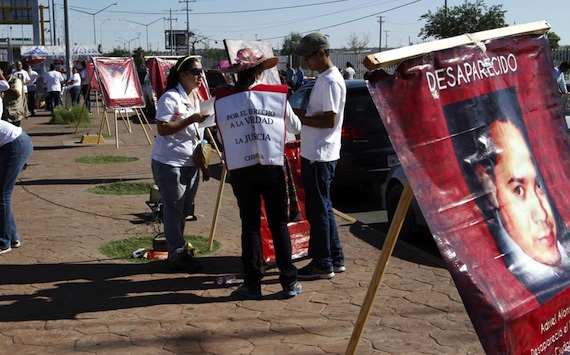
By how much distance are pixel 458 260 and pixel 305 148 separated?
9.75 ft

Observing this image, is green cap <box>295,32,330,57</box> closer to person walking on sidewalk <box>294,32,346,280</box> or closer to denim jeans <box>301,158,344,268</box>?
person walking on sidewalk <box>294,32,346,280</box>

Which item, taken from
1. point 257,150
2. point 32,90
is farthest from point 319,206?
point 32,90

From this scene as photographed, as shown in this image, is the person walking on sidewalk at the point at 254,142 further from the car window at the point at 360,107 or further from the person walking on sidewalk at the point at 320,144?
the car window at the point at 360,107

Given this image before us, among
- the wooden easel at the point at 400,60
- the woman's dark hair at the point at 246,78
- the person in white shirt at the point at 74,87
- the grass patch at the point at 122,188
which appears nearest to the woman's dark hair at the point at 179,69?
the woman's dark hair at the point at 246,78

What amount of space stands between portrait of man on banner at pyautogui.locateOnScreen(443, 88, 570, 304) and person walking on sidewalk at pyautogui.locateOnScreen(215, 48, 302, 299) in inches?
81.5

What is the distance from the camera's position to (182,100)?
248 inches

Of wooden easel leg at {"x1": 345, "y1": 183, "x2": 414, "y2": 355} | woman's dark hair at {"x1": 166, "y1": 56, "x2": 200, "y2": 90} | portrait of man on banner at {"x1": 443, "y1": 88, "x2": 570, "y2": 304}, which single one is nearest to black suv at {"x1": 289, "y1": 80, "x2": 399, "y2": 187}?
woman's dark hair at {"x1": 166, "y1": 56, "x2": 200, "y2": 90}

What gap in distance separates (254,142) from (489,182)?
7.46 feet

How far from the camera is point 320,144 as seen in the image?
6109 millimetres

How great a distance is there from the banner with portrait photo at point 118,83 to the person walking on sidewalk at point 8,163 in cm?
946

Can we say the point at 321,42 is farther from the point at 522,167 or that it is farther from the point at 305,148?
the point at 522,167

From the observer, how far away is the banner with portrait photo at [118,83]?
54.1ft

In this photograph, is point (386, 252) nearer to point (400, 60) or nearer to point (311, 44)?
point (400, 60)

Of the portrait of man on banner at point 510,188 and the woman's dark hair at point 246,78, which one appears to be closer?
the portrait of man on banner at point 510,188
